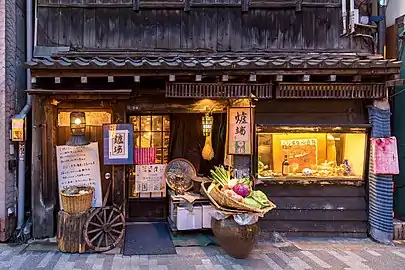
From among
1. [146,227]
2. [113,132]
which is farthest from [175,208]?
[113,132]

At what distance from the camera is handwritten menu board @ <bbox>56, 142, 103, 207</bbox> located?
7.94m

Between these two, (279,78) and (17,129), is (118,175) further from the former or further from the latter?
(279,78)

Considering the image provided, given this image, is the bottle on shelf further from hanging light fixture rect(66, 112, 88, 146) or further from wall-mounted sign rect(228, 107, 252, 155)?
hanging light fixture rect(66, 112, 88, 146)

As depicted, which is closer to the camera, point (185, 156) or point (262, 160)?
point (262, 160)

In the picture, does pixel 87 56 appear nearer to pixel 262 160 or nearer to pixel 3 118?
pixel 3 118

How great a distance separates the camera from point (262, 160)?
8359 mm

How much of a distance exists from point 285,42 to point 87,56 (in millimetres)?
4564

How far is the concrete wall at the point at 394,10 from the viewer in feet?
29.1

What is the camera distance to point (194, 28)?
8797mm

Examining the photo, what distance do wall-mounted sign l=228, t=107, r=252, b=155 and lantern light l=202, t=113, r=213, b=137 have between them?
2.33 feet

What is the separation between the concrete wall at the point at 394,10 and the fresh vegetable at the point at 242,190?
573 cm

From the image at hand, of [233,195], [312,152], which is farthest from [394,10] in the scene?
[233,195]

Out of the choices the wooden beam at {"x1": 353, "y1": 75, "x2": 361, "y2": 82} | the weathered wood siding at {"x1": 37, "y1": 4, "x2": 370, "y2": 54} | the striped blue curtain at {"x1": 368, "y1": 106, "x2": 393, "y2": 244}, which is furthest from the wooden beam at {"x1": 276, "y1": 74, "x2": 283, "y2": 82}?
the striped blue curtain at {"x1": 368, "y1": 106, "x2": 393, "y2": 244}

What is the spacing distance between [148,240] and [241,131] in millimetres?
2989
